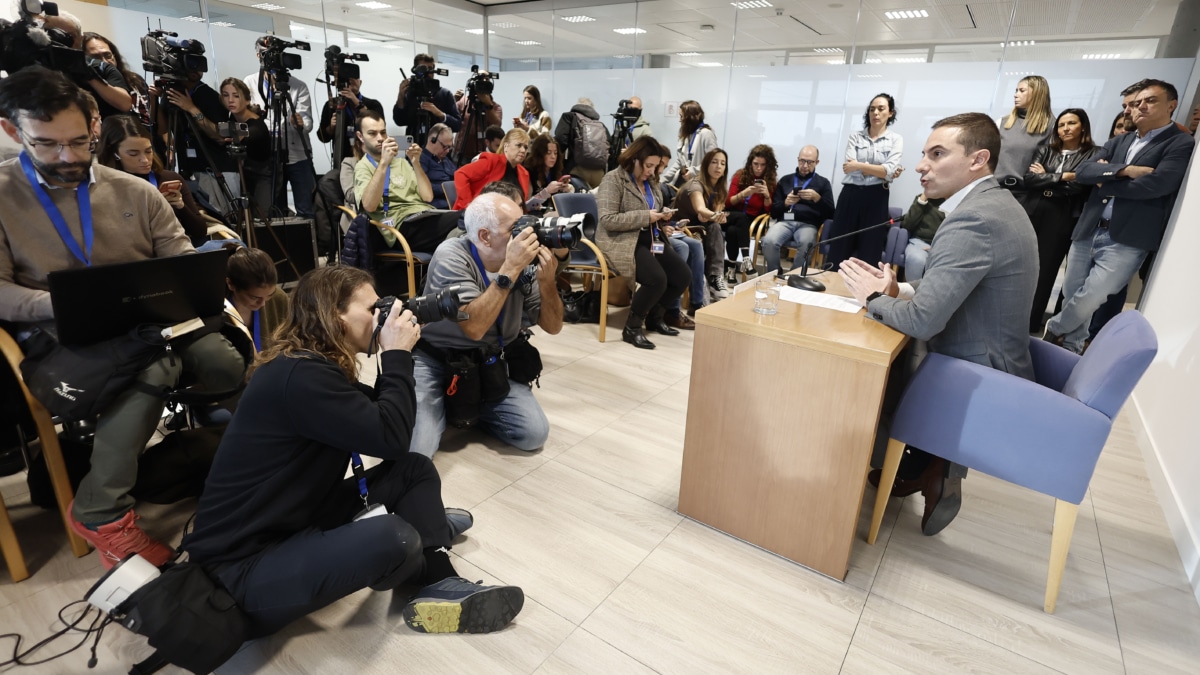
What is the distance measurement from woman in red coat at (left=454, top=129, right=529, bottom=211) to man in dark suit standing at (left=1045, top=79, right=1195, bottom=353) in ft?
10.9

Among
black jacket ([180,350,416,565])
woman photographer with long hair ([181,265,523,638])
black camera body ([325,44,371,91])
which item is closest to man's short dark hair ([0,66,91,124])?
woman photographer with long hair ([181,265,523,638])

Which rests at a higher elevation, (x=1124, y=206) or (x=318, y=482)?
(x=1124, y=206)

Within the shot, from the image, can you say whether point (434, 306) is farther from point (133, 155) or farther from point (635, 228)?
point (635, 228)

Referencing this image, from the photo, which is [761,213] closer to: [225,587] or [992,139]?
[992,139]

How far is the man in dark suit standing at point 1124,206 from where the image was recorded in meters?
3.13

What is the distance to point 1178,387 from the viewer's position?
237 cm

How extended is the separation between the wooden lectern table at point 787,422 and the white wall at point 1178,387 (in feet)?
3.82

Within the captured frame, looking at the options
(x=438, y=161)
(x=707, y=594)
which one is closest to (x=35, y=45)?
(x=438, y=161)

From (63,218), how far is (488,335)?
126cm

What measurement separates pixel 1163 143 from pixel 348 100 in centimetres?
487

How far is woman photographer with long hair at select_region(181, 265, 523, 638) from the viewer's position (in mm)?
1261

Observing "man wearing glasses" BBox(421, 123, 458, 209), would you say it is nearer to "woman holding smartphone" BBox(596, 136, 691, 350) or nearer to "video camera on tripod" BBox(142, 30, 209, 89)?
A: "woman holding smartphone" BBox(596, 136, 691, 350)

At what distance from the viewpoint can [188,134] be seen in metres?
3.57

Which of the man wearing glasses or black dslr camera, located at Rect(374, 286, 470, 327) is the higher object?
the man wearing glasses
